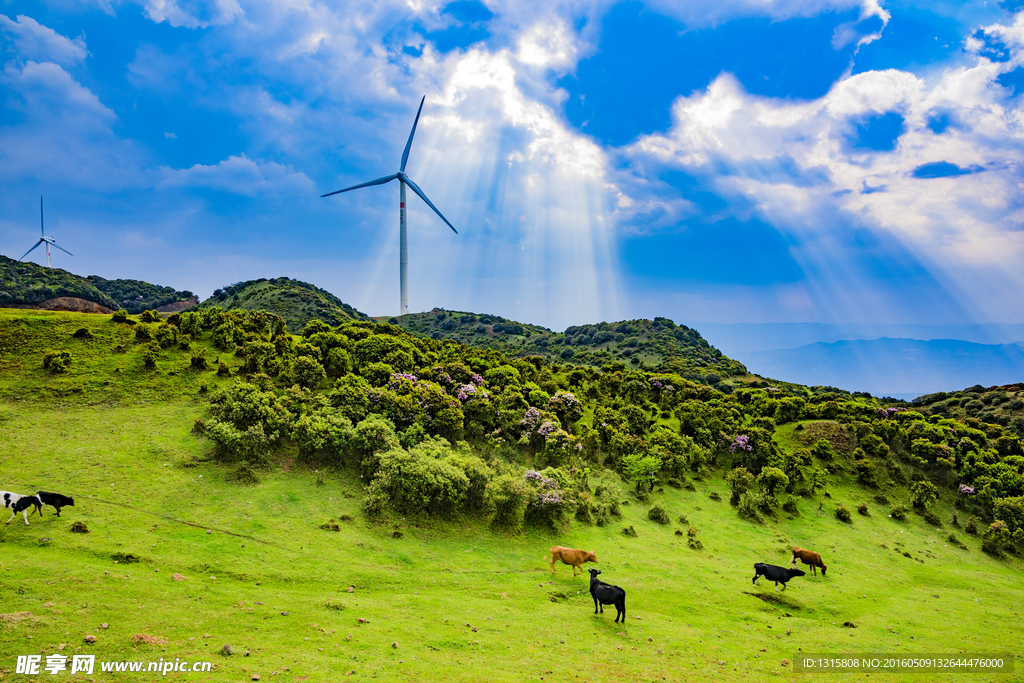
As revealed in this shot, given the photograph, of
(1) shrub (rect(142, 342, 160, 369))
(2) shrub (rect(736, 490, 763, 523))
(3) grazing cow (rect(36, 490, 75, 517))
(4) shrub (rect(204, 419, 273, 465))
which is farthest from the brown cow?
(1) shrub (rect(142, 342, 160, 369))

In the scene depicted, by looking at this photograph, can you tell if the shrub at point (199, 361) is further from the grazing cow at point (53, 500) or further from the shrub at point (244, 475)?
the grazing cow at point (53, 500)

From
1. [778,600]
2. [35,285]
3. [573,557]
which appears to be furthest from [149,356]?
[35,285]

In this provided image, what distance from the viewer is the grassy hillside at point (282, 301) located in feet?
384

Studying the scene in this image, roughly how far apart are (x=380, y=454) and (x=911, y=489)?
47.6 m

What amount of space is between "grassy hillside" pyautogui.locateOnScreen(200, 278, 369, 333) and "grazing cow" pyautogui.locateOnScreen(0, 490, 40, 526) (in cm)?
9661

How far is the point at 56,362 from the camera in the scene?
32062 millimetres

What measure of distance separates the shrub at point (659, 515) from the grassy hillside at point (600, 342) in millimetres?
65273

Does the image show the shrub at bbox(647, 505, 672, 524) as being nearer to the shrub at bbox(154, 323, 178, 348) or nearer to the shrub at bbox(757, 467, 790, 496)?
the shrub at bbox(757, 467, 790, 496)

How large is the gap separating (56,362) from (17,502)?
2246 cm

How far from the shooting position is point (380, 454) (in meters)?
26.3

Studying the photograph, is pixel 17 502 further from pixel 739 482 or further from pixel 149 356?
pixel 739 482

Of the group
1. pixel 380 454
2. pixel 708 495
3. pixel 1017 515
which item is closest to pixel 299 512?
pixel 380 454

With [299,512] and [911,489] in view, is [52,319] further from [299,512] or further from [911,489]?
[911,489]

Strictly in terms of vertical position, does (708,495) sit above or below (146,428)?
below
